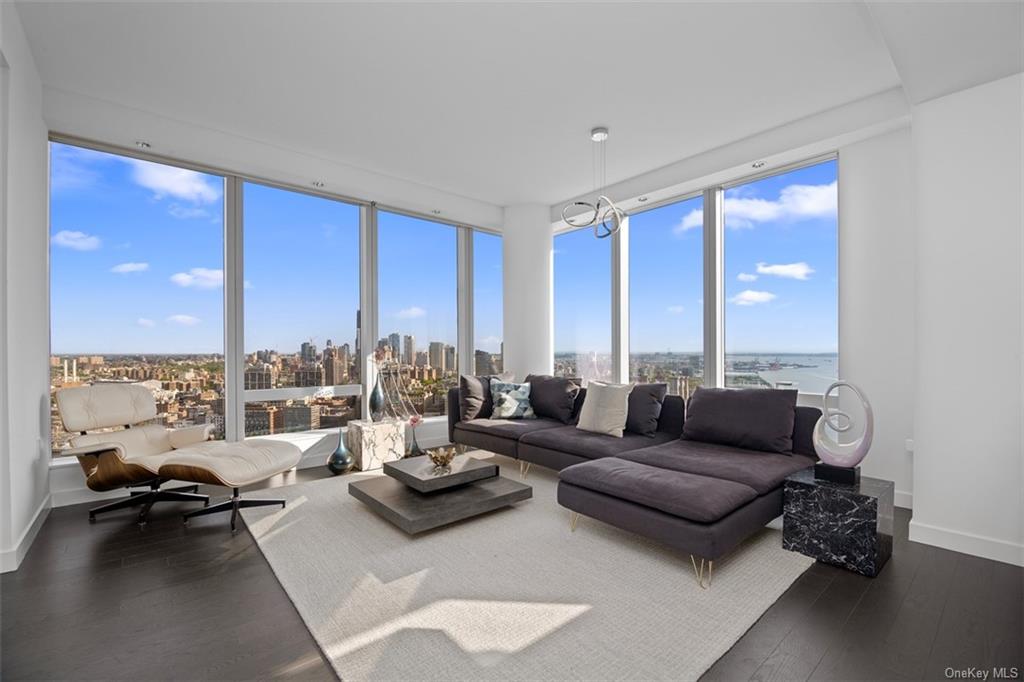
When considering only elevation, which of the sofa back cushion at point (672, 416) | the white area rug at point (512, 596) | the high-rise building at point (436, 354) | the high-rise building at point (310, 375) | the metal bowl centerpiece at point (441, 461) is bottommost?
the white area rug at point (512, 596)

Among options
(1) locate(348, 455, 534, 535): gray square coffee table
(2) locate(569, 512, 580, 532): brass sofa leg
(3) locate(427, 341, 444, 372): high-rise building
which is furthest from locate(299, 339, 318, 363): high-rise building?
(2) locate(569, 512, 580, 532): brass sofa leg

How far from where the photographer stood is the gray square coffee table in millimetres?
2955

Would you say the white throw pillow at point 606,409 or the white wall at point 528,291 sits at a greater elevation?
the white wall at point 528,291

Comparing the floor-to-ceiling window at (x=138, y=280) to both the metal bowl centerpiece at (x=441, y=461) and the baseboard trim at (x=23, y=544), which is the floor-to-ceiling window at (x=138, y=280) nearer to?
the baseboard trim at (x=23, y=544)

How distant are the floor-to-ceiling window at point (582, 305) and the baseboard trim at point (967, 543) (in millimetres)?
3343

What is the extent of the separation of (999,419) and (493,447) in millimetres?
3489

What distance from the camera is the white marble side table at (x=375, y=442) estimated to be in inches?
183

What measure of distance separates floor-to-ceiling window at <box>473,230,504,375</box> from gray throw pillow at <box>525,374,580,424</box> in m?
1.21

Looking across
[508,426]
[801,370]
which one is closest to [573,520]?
[508,426]

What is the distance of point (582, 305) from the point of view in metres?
6.20

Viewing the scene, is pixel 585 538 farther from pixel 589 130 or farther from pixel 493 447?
pixel 589 130

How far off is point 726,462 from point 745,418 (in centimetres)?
59

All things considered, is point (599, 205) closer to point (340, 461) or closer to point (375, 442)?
point (375, 442)

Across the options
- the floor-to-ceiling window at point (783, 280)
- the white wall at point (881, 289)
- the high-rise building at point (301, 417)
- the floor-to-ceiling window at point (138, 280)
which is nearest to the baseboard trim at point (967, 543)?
the white wall at point (881, 289)
